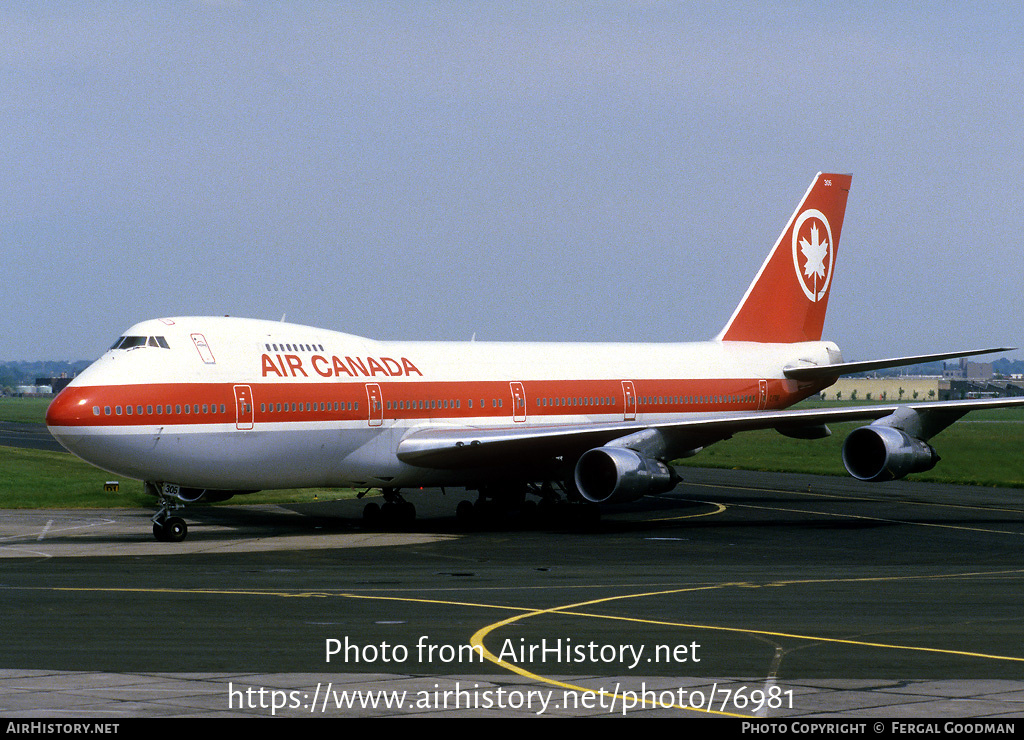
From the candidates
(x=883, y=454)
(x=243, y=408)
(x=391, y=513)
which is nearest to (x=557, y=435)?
(x=391, y=513)

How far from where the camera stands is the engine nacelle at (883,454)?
37344 mm

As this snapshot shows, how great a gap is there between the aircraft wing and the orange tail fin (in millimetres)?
11021

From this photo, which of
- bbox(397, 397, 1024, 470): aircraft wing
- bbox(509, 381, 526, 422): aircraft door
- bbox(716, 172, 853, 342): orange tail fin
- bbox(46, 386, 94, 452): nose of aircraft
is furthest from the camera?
bbox(716, 172, 853, 342): orange tail fin

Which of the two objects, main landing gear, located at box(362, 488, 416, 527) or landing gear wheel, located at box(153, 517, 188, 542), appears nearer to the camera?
landing gear wheel, located at box(153, 517, 188, 542)

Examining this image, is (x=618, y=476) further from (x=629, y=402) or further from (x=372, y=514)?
(x=372, y=514)

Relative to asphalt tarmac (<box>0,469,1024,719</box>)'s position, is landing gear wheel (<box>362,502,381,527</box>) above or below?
above

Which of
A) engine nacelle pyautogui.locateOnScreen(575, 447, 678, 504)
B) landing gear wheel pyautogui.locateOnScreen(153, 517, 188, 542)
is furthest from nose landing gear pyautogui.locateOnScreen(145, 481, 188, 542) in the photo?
engine nacelle pyautogui.locateOnScreen(575, 447, 678, 504)

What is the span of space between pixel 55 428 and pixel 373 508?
10488 mm

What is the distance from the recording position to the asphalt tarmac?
15039mm

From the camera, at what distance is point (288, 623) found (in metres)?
20.7

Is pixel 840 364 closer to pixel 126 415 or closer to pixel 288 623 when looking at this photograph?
pixel 126 415

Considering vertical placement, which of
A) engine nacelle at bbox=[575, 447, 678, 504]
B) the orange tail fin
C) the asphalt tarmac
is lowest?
the asphalt tarmac

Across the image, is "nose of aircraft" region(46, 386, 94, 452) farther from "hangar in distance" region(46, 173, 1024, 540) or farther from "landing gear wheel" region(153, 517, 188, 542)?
"landing gear wheel" region(153, 517, 188, 542)

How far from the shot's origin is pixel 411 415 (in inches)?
1486
